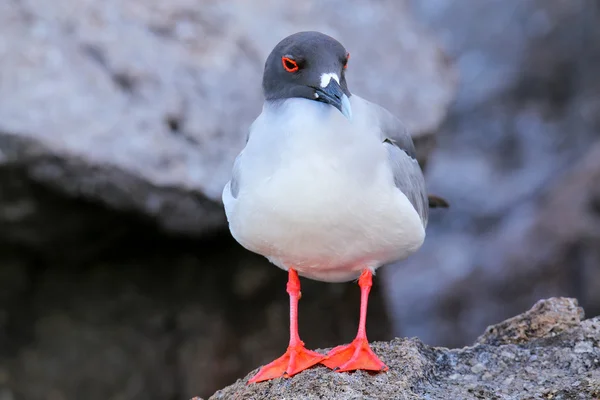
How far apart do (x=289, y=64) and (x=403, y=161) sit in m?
0.64

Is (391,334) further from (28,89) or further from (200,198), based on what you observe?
(28,89)

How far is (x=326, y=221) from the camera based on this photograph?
3125mm

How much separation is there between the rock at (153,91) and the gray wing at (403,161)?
1.81m

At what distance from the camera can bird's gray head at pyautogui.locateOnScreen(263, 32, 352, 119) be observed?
3.09 metres

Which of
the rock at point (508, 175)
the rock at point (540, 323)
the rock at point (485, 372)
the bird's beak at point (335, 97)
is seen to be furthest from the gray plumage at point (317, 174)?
the rock at point (508, 175)

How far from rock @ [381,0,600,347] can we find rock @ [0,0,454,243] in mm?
2102

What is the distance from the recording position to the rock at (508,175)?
7852mm

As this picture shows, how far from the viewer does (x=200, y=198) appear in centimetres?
531

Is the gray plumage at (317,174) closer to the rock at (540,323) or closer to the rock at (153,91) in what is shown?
the rock at (540,323)

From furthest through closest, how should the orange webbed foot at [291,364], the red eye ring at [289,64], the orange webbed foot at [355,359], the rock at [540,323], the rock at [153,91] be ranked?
the rock at [153,91]
the rock at [540,323]
the orange webbed foot at [291,364]
the orange webbed foot at [355,359]
the red eye ring at [289,64]

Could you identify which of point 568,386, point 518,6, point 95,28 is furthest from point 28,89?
point 518,6

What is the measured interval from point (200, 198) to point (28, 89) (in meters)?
1.21

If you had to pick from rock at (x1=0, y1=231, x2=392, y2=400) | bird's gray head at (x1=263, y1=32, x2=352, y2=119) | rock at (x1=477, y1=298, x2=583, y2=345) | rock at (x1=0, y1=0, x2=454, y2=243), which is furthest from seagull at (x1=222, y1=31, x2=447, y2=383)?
rock at (x1=0, y1=231, x2=392, y2=400)

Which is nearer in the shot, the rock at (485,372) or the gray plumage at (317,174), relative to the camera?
the gray plumage at (317,174)
